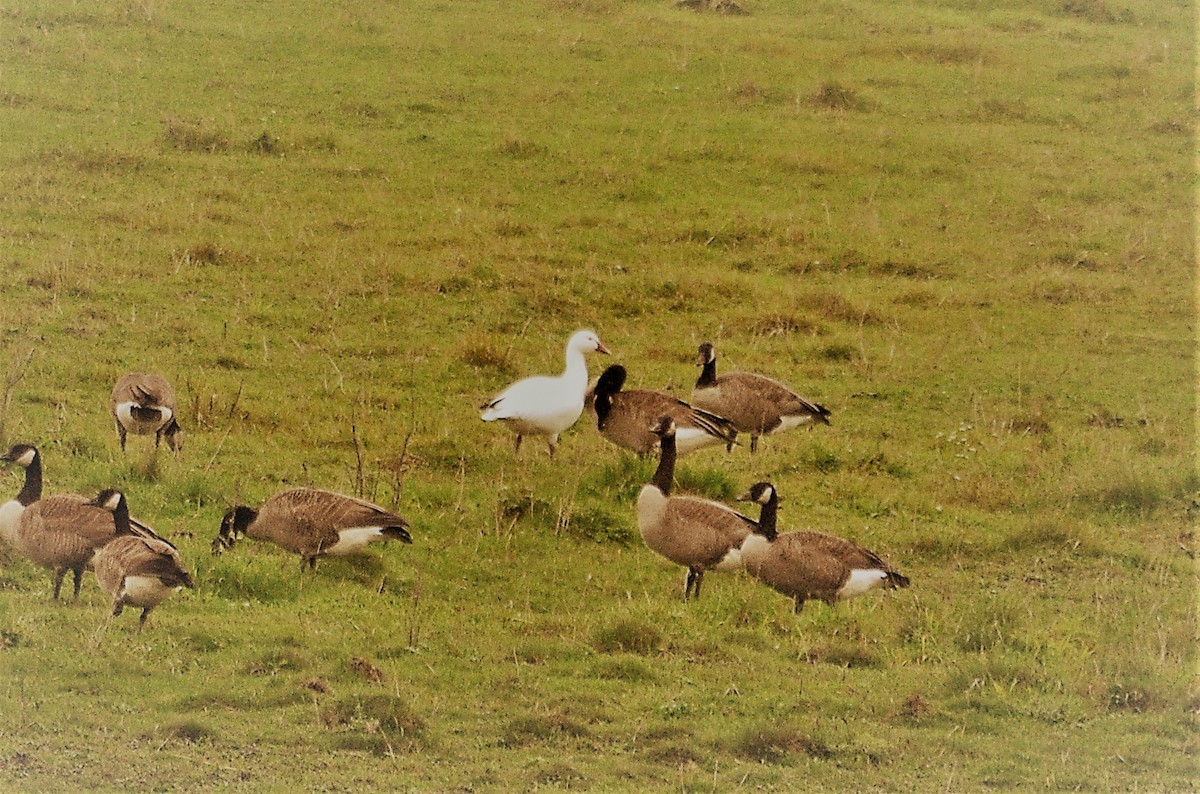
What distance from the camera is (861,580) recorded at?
10539mm

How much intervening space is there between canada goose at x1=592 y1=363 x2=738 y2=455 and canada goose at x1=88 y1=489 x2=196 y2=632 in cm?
446

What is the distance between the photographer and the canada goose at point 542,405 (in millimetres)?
13039

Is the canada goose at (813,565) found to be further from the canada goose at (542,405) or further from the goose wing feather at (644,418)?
the canada goose at (542,405)

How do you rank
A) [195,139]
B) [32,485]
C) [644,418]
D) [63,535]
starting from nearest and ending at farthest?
[63,535]
[32,485]
[644,418]
[195,139]

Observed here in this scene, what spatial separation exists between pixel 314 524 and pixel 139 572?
4.94 feet

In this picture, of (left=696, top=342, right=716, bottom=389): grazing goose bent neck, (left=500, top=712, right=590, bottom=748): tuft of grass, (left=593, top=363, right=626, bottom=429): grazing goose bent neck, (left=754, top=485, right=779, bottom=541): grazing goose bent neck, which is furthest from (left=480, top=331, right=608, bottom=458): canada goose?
(left=500, top=712, right=590, bottom=748): tuft of grass

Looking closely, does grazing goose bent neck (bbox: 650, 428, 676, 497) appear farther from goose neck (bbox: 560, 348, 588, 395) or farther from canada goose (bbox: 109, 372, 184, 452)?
canada goose (bbox: 109, 372, 184, 452)

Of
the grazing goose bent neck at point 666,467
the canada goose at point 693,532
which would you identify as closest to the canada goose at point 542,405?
the grazing goose bent neck at point 666,467

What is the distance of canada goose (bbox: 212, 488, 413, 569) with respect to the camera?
10.8 m

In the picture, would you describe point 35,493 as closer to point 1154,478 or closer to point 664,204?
point 1154,478

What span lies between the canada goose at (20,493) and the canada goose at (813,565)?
5.02 m

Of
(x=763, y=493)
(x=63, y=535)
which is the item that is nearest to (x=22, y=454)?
(x=63, y=535)

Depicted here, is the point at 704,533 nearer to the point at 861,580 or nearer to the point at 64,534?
the point at 861,580

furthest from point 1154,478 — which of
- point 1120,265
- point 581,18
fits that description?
point 581,18
